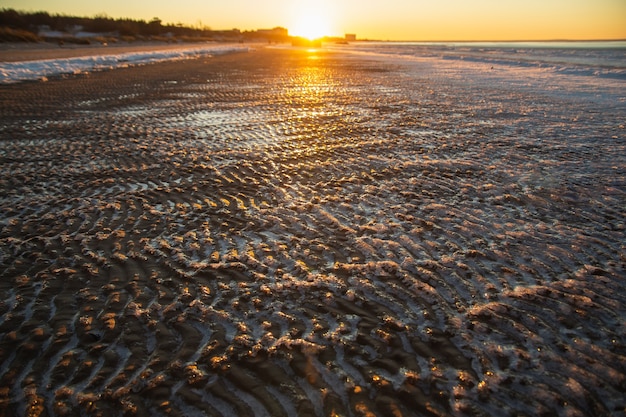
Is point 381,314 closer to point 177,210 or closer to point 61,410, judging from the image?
point 61,410

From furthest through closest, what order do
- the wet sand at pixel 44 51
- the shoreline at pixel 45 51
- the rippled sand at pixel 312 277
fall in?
the wet sand at pixel 44 51 < the shoreline at pixel 45 51 < the rippled sand at pixel 312 277

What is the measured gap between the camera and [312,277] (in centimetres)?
298

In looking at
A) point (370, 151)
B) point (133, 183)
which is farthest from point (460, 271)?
point (133, 183)

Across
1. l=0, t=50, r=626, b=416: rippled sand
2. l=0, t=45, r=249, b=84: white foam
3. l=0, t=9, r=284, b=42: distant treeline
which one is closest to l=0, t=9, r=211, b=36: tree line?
l=0, t=9, r=284, b=42: distant treeline

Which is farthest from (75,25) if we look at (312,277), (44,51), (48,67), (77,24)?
(312,277)

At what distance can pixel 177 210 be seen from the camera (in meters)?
4.14

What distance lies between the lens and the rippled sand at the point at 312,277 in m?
2.03

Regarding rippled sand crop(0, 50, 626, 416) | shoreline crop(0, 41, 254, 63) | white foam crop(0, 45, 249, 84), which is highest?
shoreline crop(0, 41, 254, 63)

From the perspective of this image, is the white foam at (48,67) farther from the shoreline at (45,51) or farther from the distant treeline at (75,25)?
the distant treeline at (75,25)

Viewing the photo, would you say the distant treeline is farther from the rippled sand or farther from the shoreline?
the rippled sand

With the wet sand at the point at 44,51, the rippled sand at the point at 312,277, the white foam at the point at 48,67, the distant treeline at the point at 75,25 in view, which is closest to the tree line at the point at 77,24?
the distant treeline at the point at 75,25

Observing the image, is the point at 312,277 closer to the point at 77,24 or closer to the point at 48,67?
the point at 48,67

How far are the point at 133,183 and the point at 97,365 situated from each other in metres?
3.26

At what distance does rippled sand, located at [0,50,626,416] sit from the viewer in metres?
2.03
